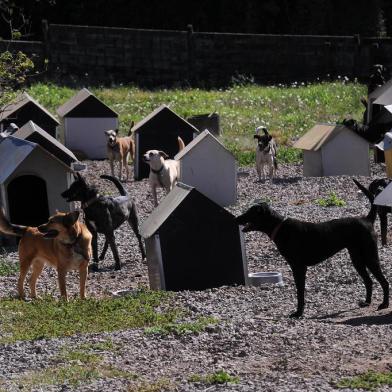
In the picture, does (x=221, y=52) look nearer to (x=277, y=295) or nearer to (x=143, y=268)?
(x=143, y=268)

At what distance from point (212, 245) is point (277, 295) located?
0.86m

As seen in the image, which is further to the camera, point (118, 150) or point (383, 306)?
point (118, 150)

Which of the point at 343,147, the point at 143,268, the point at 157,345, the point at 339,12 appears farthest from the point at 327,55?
the point at 157,345

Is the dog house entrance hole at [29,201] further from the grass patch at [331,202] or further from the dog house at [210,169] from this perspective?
the grass patch at [331,202]

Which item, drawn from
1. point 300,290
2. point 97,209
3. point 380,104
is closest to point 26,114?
point 380,104

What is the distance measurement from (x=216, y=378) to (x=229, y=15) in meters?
35.2

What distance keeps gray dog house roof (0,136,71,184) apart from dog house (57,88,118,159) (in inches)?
395

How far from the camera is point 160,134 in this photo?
934 inches

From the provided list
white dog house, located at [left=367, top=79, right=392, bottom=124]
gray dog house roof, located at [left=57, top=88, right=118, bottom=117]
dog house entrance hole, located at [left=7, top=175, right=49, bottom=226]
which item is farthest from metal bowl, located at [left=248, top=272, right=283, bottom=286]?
gray dog house roof, located at [left=57, top=88, right=118, bottom=117]

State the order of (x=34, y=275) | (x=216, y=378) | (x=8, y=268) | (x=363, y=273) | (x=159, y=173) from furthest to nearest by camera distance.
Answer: (x=159, y=173)
(x=8, y=268)
(x=34, y=275)
(x=363, y=273)
(x=216, y=378)

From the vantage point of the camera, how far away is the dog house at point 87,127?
27.0 meters

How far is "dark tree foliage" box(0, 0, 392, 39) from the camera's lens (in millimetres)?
42188

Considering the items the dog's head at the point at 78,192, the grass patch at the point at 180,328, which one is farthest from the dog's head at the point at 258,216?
the dog's head at the point at 78,192

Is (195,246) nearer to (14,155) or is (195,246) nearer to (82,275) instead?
(82,275)
